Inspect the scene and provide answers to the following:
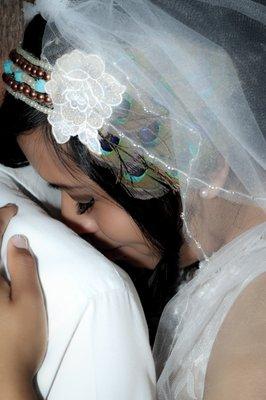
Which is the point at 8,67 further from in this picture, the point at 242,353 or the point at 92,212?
the point at 242,353

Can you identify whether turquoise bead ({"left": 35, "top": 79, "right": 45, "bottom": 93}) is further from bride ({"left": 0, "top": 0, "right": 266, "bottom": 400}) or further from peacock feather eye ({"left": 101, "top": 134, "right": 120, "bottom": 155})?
peacock feather eye ({"left": 101, "top": 134, "right": 120, "bottom": 155})

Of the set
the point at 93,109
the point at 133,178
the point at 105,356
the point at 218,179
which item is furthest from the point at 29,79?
the point at 105,356

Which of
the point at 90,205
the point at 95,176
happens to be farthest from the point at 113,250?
the point at 95,176

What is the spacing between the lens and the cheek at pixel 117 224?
985 mm

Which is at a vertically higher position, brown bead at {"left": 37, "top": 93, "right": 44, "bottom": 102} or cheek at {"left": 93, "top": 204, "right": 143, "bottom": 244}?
brown bead at {"left": 37, "top": 93, "right": 44, "bottom": 102}

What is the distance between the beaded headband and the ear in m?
0.06

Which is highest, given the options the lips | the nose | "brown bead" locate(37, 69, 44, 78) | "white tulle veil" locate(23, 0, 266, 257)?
"white tulle veil" locate(23, 0, 266, 257)

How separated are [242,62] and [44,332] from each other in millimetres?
471

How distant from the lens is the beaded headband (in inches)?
31.3

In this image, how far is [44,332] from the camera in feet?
2.61

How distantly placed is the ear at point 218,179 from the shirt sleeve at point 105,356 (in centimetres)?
19

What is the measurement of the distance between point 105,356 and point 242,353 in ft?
0.63

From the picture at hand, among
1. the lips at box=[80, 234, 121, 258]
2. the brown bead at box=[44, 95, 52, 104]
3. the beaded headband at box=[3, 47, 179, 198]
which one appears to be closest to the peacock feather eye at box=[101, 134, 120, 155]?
the beaded headband at box=[3, 47, 179, 198]

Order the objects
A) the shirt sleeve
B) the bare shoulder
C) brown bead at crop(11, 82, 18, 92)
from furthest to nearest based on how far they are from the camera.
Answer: brown bead at crop(11, 82, 18, 92), the shirt sleeve, the bare shoulder
